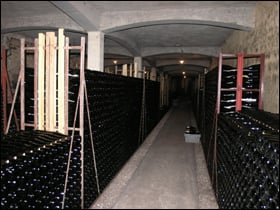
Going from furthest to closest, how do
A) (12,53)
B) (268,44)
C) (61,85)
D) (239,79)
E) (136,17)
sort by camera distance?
(12,53)
(136,17)
(268,44)
(239,79)
(61,85)

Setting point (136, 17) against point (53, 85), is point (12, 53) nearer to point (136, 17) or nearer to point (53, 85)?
point (136, 17)

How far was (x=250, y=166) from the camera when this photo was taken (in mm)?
1789

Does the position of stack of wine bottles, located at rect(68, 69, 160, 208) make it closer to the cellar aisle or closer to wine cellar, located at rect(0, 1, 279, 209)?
wine cellar, located at rect(0, 1, 279, 209)

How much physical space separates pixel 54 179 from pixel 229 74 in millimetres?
2876

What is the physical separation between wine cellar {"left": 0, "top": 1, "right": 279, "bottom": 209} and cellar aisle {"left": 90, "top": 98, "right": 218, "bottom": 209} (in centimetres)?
2

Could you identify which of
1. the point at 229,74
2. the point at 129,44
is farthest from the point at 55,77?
the point at 129,44

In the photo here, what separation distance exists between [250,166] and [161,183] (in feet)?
7.51

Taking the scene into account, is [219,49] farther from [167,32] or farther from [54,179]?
[54,179]

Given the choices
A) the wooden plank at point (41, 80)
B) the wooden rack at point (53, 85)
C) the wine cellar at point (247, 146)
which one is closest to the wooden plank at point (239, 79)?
the wine cellar at point (247, 146)

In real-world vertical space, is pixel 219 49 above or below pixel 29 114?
above

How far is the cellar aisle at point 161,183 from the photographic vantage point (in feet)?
10.6

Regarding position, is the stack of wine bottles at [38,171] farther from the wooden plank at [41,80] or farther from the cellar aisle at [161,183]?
the cellar aisle at [161,183]

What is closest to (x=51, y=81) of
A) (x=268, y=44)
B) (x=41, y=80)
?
(x=41, y=80)

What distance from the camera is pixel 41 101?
115 inches
